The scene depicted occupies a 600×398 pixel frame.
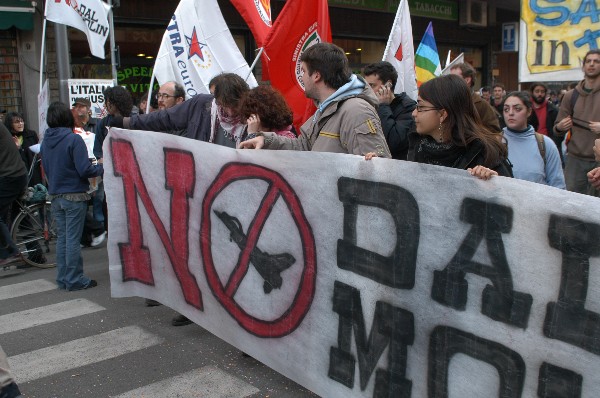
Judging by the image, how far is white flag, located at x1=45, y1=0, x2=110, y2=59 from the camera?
8.70 meters

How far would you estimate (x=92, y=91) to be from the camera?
975cm

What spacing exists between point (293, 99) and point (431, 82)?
11.8 ft

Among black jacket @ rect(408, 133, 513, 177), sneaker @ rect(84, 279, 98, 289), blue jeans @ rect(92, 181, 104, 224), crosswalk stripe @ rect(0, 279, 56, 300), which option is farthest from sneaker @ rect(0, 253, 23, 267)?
black jacket @ rect(408, 133, 513, 177)

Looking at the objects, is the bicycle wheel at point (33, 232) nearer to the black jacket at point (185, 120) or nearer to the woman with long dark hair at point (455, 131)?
the black jacket at point (185, 120)

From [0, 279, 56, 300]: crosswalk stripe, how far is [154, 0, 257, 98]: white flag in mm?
2343

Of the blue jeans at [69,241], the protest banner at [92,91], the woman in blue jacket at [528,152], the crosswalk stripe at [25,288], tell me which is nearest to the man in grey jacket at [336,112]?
the woman in blue jacket at [528,152]

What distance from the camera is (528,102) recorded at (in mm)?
4500

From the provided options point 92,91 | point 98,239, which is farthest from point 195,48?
point 92,91

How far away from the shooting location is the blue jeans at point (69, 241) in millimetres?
5926

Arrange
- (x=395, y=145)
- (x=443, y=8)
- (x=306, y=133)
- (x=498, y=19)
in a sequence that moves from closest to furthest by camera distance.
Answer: (x=306, y=133)
(x=395, y=145)
(x=443, y=8)
(x=498, y=19)

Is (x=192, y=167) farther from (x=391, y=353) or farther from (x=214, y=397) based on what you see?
(x=391, y=353)

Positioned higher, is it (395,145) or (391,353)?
(395,145)

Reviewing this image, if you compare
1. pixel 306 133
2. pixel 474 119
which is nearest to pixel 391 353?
pixel 474 119

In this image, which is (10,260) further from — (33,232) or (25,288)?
(33,232)
